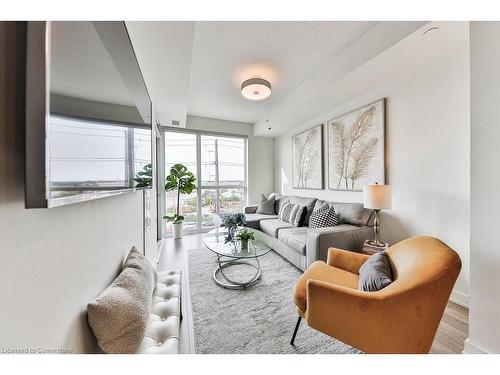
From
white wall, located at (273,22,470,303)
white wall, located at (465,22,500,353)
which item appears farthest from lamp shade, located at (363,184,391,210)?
white wall, located at (465,22,500,353)

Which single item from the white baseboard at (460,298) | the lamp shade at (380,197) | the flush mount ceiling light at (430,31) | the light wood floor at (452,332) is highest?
the flush mount ceiling light at (430,31)

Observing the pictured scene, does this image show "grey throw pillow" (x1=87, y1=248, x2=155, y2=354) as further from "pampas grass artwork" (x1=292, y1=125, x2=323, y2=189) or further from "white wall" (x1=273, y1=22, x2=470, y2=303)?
"pampas grass artwork" (x1=292, y1=125, x2=323, y2=189)

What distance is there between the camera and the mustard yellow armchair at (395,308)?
984mm

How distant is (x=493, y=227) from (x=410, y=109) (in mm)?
1657

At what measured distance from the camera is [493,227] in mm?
1167

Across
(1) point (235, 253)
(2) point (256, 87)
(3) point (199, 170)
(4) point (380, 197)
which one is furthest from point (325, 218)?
(3) point (199, 170)

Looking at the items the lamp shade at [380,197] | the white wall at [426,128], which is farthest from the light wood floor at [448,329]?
the lamp shade at [380,197]

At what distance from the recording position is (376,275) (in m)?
1.19

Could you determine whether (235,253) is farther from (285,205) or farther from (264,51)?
(264,51)

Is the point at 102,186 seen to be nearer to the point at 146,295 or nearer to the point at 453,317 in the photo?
the point at 146,295

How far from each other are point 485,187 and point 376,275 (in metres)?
0.88

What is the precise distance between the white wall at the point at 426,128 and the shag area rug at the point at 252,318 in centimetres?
155

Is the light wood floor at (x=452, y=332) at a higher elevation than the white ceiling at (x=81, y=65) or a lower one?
lower

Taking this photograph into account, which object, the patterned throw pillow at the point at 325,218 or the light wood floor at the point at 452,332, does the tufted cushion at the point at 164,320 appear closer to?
the light wood floor at the point at 452,332
